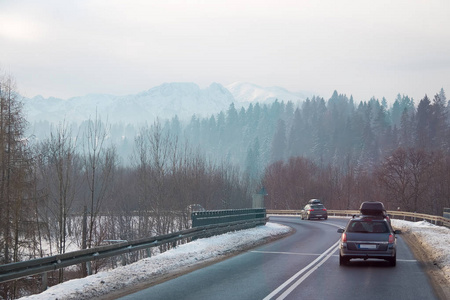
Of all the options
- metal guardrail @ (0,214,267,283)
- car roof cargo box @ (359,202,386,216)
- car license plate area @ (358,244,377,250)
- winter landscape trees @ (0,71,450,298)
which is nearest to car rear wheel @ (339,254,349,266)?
car license plate area @ (358,244,377,250)

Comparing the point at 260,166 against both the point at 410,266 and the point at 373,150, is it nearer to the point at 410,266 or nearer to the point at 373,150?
the point at 373,150

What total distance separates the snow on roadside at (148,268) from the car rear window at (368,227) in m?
5.20

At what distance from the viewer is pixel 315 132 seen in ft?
559

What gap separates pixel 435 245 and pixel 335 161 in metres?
132

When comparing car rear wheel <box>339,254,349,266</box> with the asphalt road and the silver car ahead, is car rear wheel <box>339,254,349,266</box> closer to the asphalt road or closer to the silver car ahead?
the silver car ahead

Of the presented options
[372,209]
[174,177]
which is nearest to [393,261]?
[372,209]

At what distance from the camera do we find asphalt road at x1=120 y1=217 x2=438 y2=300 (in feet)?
38.2

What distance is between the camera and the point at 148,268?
16.0m

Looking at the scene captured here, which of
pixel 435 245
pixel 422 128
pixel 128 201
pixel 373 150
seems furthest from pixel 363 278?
pixel 373 150

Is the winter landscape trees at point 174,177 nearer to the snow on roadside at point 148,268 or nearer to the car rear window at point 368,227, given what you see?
the snow on roadside at point 148,268

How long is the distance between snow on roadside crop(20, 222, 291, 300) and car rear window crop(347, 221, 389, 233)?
17.1 feet

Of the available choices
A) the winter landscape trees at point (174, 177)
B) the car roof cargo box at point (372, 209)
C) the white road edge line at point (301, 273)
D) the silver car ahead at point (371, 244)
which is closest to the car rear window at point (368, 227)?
the silver car ahead at point (371, 244)

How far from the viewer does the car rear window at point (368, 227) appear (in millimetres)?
17283

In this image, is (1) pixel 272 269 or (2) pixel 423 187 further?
(2) pixel 423 187
